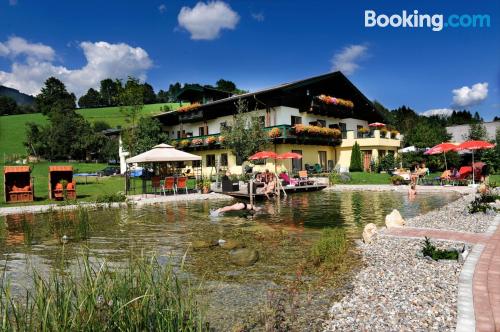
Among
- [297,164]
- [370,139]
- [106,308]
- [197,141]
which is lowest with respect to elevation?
[106,308]

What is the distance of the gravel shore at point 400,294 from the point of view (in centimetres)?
409

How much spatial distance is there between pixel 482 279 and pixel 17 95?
397ft

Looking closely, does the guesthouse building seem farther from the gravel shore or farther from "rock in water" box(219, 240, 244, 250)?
the gravel shore

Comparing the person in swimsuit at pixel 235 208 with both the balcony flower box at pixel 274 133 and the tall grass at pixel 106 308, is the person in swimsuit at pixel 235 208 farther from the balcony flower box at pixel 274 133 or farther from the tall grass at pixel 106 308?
the balcony flower box at pixel 274 133

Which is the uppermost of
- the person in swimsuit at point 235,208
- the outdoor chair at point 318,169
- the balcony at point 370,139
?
the balcony at point 370,139

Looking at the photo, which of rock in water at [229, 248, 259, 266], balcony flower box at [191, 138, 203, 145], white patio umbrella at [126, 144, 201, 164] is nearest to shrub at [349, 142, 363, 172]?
balcony flower box at [191, 138, 203, 145]

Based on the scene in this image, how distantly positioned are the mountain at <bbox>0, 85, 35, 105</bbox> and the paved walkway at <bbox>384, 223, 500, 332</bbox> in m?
115

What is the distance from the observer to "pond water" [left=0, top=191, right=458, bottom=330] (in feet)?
17.9

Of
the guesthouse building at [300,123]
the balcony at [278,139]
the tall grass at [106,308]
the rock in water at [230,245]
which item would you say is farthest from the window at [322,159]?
the tall grass at [106,308]

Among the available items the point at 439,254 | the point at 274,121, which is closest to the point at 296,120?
the point at 274,121

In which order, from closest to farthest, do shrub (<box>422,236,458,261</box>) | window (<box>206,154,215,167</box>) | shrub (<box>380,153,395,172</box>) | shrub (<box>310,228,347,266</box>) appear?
shrub (<box>422,236,458,261</box>) < shrub (<box>310,228,347,266</box>) < shrub (<box>380,153,395,172</box>) < window (<box>206,154,215,167</box>)

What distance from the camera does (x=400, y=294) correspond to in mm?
4879

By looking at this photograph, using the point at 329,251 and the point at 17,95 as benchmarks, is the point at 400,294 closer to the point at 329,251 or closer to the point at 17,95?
the point at 329,251

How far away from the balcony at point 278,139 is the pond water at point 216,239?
12841 millimetres
